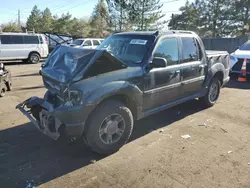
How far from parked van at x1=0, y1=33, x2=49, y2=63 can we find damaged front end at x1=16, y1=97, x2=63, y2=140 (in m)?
13.1

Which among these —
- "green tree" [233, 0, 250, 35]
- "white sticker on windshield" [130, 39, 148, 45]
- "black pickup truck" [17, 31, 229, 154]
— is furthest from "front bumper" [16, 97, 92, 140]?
"green tree" [233, 0, 250, 35]

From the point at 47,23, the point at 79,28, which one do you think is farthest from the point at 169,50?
the point at 47,23

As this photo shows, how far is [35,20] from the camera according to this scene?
48.2m

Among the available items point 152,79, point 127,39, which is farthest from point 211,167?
point 127,39

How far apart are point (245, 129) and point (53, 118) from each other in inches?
144

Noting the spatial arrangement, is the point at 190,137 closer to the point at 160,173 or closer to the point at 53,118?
the point at 160,173

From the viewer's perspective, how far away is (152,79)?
4188mm

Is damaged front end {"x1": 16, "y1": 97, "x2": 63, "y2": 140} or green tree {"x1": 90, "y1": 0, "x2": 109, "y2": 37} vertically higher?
green tree {"x1": 90, "y1": 0, "x2": 109, "y2": 37}

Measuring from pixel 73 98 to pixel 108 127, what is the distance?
76 cm

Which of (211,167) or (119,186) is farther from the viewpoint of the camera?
(211,167)

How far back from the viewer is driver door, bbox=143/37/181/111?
165 inches

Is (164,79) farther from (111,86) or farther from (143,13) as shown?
(143,13)

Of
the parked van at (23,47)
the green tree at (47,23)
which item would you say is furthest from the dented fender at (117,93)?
the green tree at (47,23)

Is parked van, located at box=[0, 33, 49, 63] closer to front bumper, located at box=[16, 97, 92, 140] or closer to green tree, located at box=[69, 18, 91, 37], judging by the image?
front bumper, located at box=[16, 97, 92, 140]
